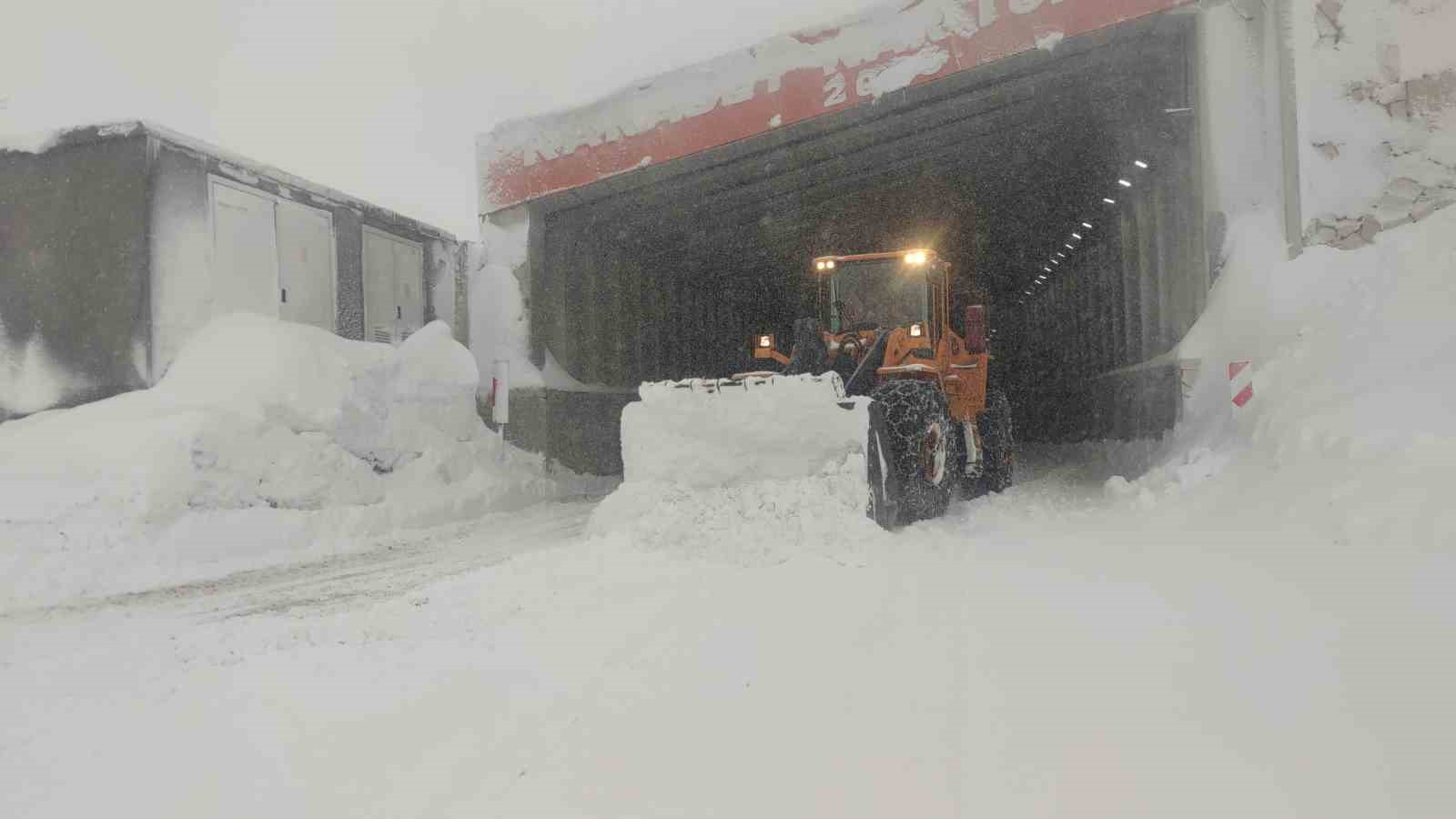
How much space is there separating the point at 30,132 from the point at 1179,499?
40.6 feet

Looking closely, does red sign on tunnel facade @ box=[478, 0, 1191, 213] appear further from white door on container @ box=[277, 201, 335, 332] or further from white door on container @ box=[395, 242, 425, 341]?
white door on container @ box=[277, 201, 335, 332]

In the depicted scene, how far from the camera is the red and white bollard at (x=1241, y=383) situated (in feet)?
28.0

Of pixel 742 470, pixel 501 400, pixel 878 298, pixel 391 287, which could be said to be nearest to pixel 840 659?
pixel 742 470

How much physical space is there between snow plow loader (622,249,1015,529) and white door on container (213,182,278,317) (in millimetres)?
5391

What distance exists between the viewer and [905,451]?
797cm

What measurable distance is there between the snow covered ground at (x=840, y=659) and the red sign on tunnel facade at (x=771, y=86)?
490cm

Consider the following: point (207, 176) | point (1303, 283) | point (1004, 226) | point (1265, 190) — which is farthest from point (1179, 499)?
point (1004, 226)

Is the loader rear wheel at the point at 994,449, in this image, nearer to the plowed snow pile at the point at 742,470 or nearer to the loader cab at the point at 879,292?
the loader cab at the point at 879,292

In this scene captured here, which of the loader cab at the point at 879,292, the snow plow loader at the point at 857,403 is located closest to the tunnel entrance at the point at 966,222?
the loader cab at the point at 879,292

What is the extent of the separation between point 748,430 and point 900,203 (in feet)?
38.1

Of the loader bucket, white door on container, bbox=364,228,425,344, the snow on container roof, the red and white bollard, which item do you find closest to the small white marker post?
white door on container, bbox=364,228,425,344

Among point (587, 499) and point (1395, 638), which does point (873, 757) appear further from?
point (587, 499)

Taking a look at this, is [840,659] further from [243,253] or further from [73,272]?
[73,272]

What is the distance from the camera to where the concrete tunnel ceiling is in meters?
11.5
